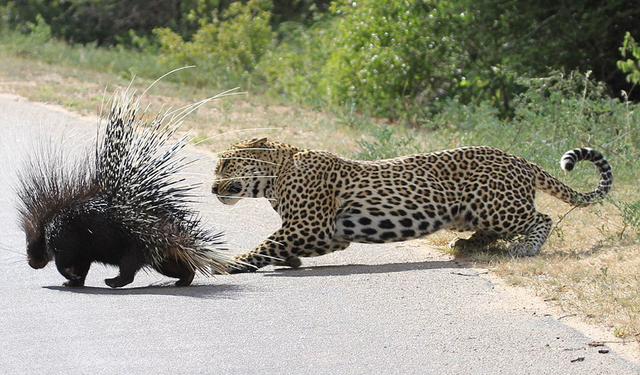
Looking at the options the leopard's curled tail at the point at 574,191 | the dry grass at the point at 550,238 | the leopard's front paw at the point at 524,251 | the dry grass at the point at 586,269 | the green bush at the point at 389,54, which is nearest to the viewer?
the dry grass at the point at 586,269

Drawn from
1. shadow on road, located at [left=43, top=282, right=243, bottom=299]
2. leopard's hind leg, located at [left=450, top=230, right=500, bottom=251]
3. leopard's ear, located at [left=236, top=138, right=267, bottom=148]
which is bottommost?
shadow on road, located at [left=43, top=282, right=243, bottom=299]

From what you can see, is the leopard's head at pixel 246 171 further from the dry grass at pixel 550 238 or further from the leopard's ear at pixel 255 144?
the dry grass at pixel 550 238

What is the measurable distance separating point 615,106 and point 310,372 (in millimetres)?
9295

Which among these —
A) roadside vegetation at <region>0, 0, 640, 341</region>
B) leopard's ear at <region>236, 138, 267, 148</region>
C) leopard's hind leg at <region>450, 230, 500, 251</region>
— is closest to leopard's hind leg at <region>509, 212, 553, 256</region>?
roadside vegetation at <region>0, 0, 640, 341</region>

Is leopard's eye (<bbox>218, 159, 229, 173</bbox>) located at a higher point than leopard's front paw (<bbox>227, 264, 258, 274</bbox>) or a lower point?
higher

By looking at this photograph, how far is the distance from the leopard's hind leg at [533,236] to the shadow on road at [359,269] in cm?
48

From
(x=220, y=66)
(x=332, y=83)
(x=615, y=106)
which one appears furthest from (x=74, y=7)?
(x=615, y=106)

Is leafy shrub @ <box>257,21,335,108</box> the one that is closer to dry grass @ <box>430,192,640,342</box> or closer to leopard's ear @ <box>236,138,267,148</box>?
dry grass @ <box>430,192,640,342</box>

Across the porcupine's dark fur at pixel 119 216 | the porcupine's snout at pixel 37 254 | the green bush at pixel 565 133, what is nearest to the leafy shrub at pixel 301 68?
the green bush at pixel 565 133

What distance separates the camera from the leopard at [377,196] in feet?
25.6

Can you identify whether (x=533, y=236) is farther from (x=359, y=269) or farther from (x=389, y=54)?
(x=389, y=54)

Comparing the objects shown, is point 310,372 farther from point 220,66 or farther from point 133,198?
point 220,66

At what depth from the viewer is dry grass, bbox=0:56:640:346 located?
6.42 meters

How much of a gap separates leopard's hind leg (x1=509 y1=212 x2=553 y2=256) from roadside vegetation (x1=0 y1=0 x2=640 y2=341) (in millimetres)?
165
